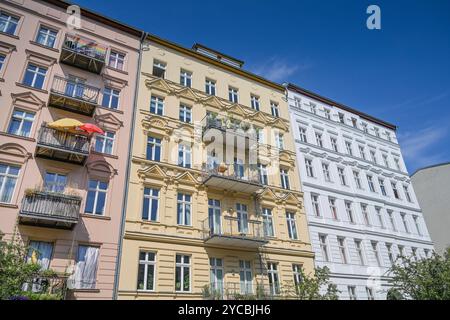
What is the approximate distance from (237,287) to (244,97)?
14.2 meters

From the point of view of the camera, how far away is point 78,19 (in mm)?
19875

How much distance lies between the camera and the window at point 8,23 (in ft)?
57.2

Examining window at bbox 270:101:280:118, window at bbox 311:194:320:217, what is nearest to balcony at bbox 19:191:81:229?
window at bbox 311:194:320:217

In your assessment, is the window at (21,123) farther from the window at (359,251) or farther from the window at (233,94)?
the window at (359,251)

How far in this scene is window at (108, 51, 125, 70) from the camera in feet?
65.5

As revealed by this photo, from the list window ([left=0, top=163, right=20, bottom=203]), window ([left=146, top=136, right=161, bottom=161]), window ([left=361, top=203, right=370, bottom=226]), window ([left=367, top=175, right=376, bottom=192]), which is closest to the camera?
window ([left=0, top=163, right=20, bottom=203])

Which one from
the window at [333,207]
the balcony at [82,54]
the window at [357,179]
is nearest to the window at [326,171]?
the window at [333,207]

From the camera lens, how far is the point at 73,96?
54.1 feet

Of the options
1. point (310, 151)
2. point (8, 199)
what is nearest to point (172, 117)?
point (8, 199)

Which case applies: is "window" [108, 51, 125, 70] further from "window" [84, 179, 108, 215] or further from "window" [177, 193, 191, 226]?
"window" [177, 193, 191, 226]

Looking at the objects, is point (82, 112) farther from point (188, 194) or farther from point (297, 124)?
point (297, 124)

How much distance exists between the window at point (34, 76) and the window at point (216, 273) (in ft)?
43.4

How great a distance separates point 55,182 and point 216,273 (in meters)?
9.30

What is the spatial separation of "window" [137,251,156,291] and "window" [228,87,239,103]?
43.6 feet
